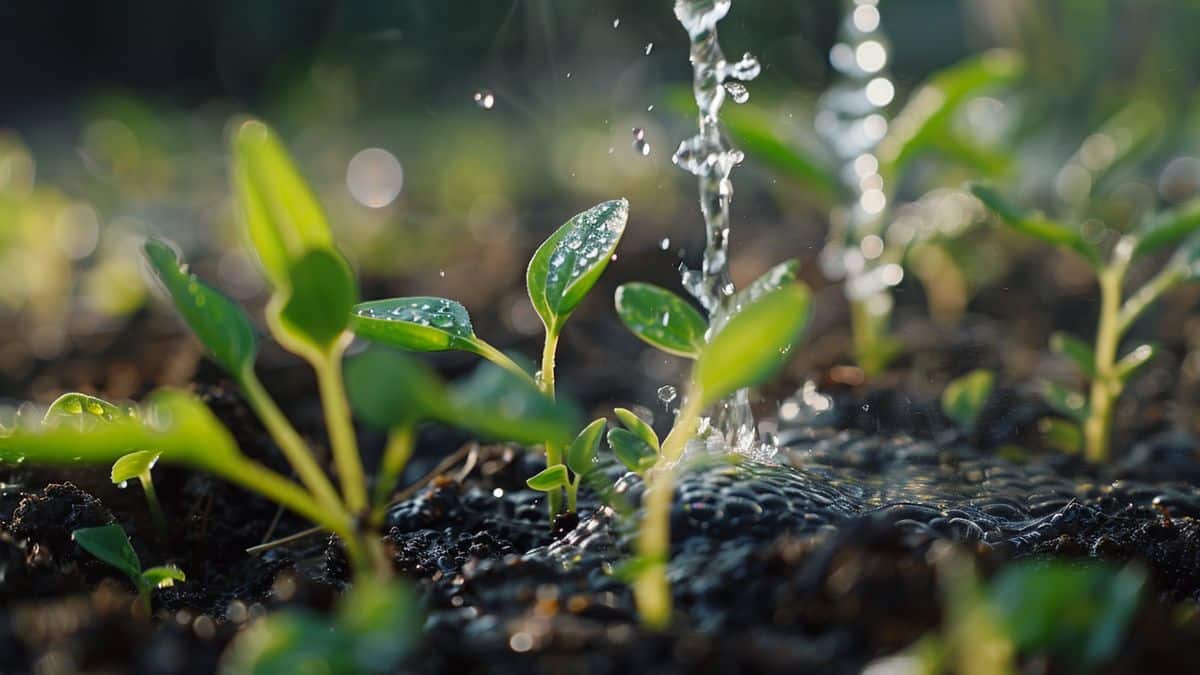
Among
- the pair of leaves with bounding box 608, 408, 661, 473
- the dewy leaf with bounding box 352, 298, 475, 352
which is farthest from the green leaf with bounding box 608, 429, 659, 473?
the dewy leaf with bounding box 352, 298, 475, 352

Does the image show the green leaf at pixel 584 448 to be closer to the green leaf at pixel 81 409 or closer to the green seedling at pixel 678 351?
the green seedling at pixel 678 351

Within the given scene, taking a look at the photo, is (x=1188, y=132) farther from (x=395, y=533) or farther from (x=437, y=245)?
(x=395, y=533)

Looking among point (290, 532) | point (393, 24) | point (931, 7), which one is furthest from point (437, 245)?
point (931, 7)

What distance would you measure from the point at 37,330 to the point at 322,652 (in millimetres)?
1792

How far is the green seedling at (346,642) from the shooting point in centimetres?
47

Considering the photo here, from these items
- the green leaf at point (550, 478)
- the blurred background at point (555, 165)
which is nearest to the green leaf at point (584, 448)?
the green leaf at point (550, 478)

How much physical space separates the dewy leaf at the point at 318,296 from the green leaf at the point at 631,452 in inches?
8.6

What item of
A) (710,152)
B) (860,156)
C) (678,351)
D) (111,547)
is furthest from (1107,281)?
(111,547)

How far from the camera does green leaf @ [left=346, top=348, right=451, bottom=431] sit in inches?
19.9

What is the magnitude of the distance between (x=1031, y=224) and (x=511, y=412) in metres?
0.68

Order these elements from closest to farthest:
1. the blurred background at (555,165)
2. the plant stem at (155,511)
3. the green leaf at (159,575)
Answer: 1. the green leaf at (159,575)
2. the plant stem at (155,511)
3. the blurred background at (555,165)

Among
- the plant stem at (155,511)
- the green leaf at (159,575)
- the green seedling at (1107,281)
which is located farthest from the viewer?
the green seedling at (1107,281)

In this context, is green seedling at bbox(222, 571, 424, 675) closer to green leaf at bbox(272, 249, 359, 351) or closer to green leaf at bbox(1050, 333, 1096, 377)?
green leaf at bbox(272, 249, 359, 351)

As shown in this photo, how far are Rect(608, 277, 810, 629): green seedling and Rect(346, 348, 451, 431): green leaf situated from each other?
14 centimetres
